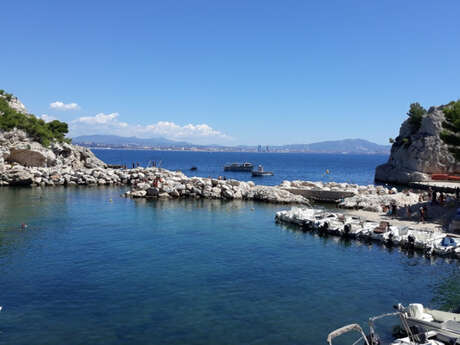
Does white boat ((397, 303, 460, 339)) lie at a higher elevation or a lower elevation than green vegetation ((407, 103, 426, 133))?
lower

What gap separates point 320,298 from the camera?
1866cm

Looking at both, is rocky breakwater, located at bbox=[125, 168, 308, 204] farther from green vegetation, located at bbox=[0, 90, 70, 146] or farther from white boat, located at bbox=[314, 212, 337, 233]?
green vegetation, located at bbox=[0, 90, 70, 146]

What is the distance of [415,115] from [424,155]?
13.1 metres

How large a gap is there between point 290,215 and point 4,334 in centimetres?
2594

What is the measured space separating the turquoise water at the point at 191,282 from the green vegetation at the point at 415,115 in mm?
64725

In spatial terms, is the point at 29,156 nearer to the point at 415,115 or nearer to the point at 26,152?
the point at 26,152

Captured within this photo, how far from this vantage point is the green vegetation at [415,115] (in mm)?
85556

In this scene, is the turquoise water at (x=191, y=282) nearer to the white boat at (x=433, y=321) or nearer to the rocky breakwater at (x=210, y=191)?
the white boat at (x=433, y=321)

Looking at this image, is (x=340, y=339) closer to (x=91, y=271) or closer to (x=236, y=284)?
(x=236, y=284)

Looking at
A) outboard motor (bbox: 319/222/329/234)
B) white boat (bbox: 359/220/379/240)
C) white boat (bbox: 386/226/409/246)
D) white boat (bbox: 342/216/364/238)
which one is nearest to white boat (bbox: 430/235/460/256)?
white boat (bbox: 386/226/409/246)

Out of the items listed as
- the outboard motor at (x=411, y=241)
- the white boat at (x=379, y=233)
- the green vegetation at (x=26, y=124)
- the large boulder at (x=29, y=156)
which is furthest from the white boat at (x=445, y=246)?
the green vegetation at (x=26, y=124)

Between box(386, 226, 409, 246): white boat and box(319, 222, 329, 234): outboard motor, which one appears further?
box(319, 222, 329, 234): outboard motor

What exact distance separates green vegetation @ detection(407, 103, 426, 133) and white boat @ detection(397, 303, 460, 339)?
7926cm

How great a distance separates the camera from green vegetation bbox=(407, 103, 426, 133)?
281 ft
